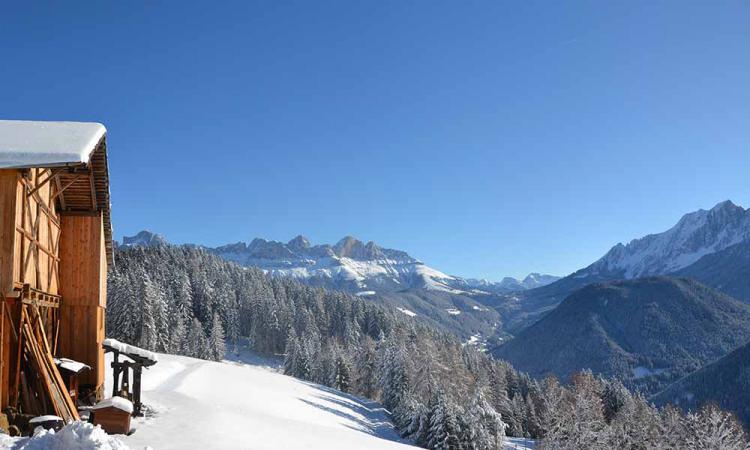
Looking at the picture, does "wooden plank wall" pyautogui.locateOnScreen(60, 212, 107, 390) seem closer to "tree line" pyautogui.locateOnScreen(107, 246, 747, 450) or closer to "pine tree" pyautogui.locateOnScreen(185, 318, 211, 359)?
"tree line" pyautogui.locateOnScreen(107, 246, 747, 450)

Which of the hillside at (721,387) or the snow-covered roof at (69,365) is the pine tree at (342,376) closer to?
the snow-covered roof at (69,365)

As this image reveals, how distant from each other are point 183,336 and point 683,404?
14429cm

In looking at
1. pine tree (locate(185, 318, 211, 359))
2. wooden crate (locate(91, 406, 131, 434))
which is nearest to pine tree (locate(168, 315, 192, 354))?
pine tree (locate(185, 318, 211, 359))

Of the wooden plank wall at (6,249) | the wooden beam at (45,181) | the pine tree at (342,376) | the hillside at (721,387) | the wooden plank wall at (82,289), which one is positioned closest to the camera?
the wooden plank wall at (6,249)

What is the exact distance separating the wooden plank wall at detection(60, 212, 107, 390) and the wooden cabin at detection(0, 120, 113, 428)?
0.12 feet

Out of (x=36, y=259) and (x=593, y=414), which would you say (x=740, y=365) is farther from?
(x=36, y=259)

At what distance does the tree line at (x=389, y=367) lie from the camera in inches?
1831

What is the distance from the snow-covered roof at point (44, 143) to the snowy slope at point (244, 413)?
29.6ft

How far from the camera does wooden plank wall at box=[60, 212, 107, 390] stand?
67.7ft

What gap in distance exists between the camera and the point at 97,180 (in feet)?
65.4

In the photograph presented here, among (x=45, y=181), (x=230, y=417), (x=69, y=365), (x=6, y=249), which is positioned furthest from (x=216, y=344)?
(x=6, y=249)

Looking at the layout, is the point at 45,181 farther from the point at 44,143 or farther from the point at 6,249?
the point at 6,249

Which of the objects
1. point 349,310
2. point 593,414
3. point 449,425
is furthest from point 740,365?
point 449,425

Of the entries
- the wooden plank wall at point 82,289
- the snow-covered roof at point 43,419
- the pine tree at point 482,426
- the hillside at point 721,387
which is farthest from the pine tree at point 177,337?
the hillside at point 721,387
